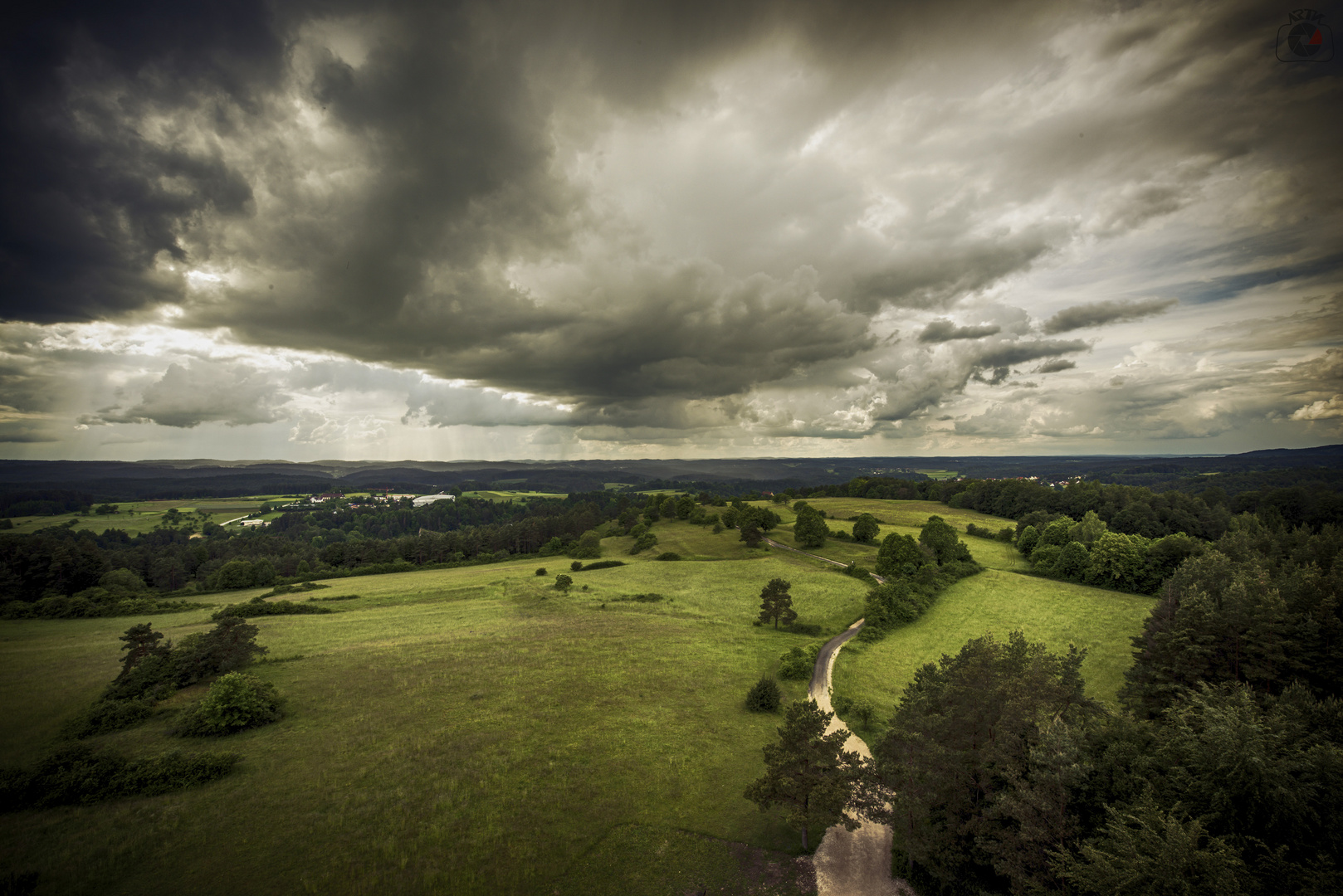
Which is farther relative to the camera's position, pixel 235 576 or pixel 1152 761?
pixel 235 576

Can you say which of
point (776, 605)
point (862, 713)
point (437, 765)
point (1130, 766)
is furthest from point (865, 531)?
point (437, 765)

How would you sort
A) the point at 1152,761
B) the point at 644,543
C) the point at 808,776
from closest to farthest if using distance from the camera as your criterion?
the point at 1152,761 < the point at 808,776 < the point at 644,543

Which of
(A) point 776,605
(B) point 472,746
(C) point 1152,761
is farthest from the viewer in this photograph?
(A) point 776,605

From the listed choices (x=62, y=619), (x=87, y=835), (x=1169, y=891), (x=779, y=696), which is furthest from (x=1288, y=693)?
(x=62, y=619)

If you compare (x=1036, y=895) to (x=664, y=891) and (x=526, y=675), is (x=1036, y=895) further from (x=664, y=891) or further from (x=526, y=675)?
(x=526, y=675)

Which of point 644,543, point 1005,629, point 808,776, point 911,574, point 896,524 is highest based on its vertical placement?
point 808,776

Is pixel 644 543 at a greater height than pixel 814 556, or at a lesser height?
greater

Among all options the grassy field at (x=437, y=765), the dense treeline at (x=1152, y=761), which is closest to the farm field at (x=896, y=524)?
the grassy field at (x=437, y=765)

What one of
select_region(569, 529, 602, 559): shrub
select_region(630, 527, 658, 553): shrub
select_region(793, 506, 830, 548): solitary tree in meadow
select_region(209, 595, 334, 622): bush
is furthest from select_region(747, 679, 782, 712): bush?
select_region(569, 529, 602, 559): shrub

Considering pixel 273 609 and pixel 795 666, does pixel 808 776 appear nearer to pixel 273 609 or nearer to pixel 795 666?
pixel 795 666
